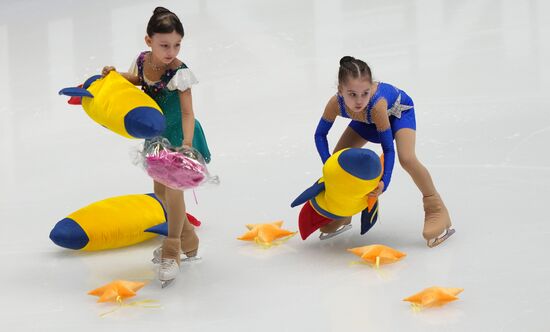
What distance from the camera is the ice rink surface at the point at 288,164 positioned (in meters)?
3.19

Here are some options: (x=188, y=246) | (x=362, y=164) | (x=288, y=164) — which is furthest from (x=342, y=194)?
(x=288, y=164)

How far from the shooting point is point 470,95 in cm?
562

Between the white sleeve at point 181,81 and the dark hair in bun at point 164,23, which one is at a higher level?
the dark hair in bun at point 164,23

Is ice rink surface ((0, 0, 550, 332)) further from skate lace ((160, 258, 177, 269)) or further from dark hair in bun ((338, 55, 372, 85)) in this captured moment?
dark hair in bun ((338, 55, 372, 85))

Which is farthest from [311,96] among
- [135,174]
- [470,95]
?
[135,174]

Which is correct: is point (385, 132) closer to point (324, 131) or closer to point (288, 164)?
point (324, 131)

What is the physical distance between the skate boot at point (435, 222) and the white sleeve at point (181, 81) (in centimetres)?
102

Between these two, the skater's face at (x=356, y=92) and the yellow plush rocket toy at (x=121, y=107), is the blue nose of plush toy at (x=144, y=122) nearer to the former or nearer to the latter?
the yellow plush rocket toy at (x=121, y=107)

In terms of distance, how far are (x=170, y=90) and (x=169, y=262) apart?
600mm

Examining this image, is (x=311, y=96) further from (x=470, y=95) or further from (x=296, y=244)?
(x=296, y=244)

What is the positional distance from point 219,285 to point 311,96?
8.70ft

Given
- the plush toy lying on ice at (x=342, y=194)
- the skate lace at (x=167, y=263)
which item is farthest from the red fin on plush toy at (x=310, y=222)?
the skate lace at (x=167, y=263)

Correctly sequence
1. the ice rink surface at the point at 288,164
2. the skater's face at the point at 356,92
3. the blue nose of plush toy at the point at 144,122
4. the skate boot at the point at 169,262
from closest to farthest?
the ice rink surface at the point at 288,164, the blue nose of plush toy at the point at 144,122, the skate boot at the point at 169,262, the skater's face at the point at 356,92

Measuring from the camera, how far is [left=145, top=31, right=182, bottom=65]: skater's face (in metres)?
3.39
